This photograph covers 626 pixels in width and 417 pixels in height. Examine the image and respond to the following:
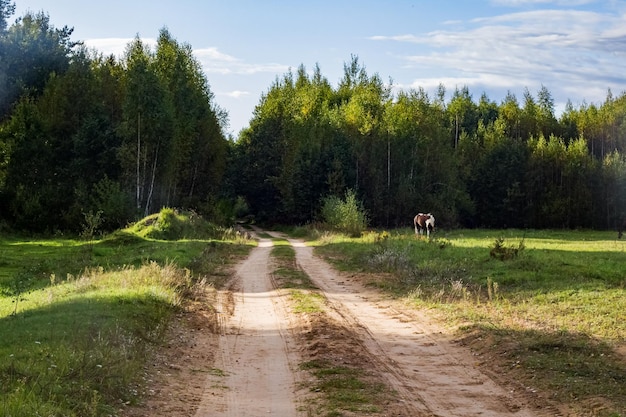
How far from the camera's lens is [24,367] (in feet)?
30.9

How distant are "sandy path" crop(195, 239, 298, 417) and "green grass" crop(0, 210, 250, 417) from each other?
1183mm

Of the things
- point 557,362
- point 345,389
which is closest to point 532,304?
point 557,362

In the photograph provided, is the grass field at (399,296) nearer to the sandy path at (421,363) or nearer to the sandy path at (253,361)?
the sandy path at (421,363)

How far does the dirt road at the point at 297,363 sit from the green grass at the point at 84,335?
58cm

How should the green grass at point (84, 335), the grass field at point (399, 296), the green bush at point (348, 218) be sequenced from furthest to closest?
the green bush at point (348, 218) < the grass field at point (399, 296) < the green grass at point (84, 335)

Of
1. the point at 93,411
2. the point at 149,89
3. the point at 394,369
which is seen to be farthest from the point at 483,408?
the point at 149,89

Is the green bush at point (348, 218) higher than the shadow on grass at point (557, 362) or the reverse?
higher

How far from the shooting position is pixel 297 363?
12.1 m

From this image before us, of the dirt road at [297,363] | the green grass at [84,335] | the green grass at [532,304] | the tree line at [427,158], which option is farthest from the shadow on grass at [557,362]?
the tree line at [427,158]

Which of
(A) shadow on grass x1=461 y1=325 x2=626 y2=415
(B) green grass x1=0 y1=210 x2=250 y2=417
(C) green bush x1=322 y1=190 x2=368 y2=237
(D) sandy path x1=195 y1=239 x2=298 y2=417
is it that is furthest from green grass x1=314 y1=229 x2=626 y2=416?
(C) green bush x1=322 y1=190 x2=368 y2=237

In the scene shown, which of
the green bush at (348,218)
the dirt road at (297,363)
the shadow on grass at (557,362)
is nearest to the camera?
the dirt road at (297,363)

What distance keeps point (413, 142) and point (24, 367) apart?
61.2 meters

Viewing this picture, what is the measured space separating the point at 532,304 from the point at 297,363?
7769mm

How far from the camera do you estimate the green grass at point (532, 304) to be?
10.9 metres
